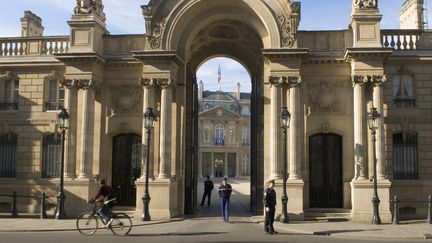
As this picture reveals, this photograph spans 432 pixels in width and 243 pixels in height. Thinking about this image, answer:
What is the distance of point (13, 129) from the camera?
1152 inches

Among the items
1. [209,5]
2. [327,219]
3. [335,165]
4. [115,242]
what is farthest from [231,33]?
[115,242]

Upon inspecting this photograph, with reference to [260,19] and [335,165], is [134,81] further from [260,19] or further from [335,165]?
[335,165]

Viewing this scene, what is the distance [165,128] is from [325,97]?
7714mm

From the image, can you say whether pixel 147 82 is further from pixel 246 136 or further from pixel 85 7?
pixel 246 136

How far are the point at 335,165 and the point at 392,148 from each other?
9.50ft

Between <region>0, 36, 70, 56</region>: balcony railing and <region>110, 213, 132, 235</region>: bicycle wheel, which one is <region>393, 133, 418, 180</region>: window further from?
<region>0, 36, 70, 56</region>: balcony railing

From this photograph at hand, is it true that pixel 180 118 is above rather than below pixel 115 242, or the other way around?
above

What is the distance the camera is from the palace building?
2598cm

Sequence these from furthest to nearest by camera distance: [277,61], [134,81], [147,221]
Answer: [134,81], [277,61], [147,221]

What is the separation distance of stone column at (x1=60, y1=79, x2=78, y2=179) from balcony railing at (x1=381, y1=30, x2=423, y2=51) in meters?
15.1

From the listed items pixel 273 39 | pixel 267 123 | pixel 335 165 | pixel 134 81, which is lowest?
pixel 335 165

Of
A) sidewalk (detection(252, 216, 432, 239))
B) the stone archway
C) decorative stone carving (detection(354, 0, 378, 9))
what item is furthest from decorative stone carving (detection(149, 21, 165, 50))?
sidewalk (detection(252, 216, 432, 239))

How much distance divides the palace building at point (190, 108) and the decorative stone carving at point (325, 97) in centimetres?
5

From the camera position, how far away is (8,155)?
2945cm
